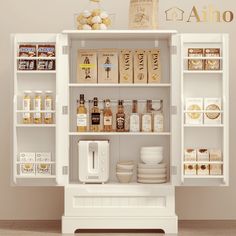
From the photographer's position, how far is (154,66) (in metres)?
5.43

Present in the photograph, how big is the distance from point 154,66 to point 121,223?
129 centimetres

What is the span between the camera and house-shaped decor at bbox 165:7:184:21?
19.0ft

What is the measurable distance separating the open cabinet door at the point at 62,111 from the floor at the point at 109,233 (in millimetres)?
455

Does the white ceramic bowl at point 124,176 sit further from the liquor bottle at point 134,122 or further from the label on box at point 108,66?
the label on box at point 108,66

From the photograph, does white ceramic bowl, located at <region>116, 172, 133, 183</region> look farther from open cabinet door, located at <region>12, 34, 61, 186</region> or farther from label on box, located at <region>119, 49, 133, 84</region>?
label on box, located at <region>119, 49, 133, 84</region>

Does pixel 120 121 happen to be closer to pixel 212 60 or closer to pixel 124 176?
pixel 124 176

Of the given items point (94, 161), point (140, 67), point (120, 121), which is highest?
point (140, 67)

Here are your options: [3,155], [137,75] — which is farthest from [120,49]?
[3,155]

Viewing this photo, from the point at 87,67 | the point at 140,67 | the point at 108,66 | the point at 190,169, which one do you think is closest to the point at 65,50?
the point at 87,67

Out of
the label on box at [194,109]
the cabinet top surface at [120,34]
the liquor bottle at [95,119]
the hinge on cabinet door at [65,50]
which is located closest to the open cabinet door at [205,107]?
the label on box at [194,109]

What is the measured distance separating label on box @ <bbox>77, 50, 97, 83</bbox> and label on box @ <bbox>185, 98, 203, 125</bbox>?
0.79 meters

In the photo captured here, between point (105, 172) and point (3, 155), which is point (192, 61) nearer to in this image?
point (105, 172)

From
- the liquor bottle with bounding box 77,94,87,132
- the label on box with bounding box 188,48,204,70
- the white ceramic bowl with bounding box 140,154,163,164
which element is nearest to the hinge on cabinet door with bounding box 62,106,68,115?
the liquor bottle with bounding box 77,94,87,132

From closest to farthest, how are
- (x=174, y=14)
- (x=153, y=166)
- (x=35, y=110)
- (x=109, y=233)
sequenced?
1. (x=35, y=110)
2. (x=109, y=233)
3. (x=153, y=166)
4. (x=174, y=14)
